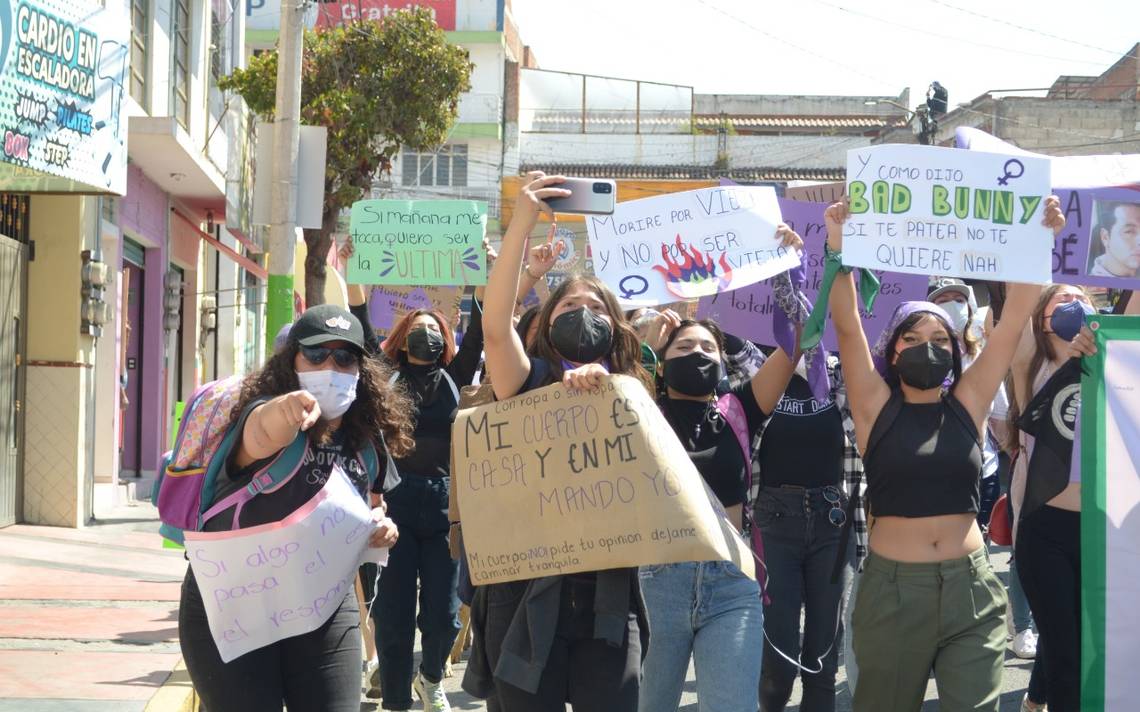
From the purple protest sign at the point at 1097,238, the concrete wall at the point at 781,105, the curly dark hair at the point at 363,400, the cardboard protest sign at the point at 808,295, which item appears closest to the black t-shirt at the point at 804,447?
the cardboard protest sign at the point at 808,295

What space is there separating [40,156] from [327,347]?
5.18 m

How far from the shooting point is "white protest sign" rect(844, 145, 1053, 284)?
5.18 meters

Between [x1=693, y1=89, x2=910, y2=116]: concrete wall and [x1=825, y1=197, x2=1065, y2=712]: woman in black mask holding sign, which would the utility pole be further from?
[x1=693, y1=89, x2=910, y2=116]: concrete wall

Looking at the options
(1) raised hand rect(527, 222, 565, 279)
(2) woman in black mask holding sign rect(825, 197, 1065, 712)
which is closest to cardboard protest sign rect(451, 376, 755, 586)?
(1) raised hand rect(527, 222, 565, 279)

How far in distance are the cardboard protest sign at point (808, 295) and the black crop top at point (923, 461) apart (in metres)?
1.32

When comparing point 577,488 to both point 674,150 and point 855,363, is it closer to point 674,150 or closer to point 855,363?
point 855,363

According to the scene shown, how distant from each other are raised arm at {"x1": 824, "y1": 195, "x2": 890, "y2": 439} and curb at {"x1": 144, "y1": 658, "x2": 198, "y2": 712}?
3.22 metres

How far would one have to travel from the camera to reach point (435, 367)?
6.87 m

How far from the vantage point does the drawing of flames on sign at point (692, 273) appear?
611 cm

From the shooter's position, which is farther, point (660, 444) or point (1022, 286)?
point (1022, 286)

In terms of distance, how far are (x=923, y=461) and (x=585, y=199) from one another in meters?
1.44

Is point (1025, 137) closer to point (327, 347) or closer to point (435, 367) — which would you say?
point (435, 367)

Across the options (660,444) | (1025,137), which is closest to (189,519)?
(660,444)

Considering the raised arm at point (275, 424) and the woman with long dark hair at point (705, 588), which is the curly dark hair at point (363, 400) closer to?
the raised arm at point (275, 424)
